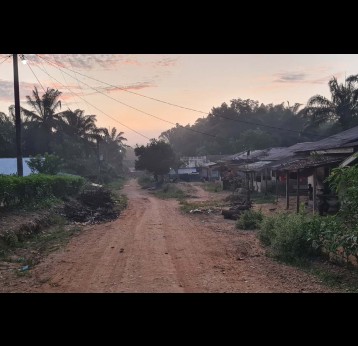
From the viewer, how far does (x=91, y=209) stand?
20047 millimetres

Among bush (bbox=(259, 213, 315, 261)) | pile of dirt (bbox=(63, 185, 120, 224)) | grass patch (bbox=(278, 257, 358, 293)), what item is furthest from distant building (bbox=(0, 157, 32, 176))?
grass patch (bbox=(278, 257, 358, 293))

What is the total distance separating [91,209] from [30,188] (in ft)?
14.5

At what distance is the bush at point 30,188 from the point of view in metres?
13.6

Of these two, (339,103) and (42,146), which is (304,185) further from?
(42,146)

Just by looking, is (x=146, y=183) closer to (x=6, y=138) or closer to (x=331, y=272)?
(x=6, y=138)

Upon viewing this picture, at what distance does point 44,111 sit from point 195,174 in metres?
26.2

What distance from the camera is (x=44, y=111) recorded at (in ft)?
130

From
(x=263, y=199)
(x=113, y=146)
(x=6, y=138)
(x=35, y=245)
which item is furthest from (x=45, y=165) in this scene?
(x=113, y=146)

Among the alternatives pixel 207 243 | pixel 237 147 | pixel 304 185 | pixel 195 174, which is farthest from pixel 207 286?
pixel 237 147

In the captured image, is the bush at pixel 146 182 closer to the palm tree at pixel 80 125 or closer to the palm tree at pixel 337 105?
Answer: the palm tree at pixel 80 125

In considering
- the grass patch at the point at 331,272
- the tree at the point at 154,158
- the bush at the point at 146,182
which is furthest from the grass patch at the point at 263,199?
the bush at the point at 146,182

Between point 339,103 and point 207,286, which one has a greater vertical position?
point 339,103
